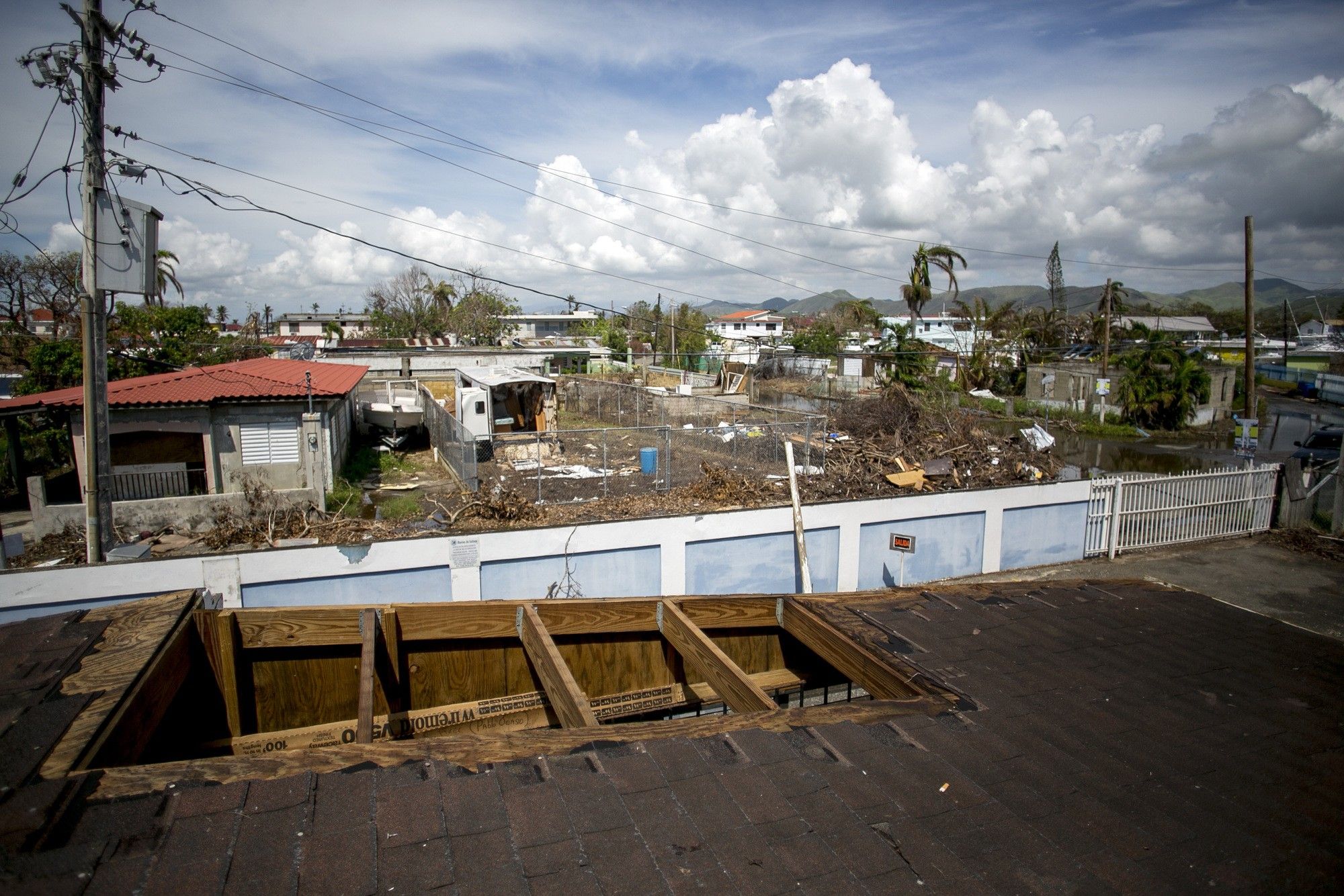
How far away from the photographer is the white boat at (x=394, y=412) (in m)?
26.1

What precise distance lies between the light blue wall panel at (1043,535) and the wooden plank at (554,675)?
11.0 meters

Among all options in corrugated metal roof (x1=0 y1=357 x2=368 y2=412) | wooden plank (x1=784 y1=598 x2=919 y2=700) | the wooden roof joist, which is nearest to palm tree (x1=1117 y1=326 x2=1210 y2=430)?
corrugated metal roof (x1=0 y1=357 x2=368 y2=412)

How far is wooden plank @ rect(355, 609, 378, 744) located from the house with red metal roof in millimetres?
12421

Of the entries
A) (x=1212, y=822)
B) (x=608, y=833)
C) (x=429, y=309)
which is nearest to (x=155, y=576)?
(x=608, y=833)

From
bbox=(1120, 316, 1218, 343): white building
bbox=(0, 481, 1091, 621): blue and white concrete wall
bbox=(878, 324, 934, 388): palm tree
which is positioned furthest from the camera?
bbox=(1120, 316, 1218, 343): white building

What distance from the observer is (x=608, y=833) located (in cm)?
228

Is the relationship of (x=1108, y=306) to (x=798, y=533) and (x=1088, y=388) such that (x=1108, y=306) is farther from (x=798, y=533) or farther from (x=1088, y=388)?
(x=798, y=533)

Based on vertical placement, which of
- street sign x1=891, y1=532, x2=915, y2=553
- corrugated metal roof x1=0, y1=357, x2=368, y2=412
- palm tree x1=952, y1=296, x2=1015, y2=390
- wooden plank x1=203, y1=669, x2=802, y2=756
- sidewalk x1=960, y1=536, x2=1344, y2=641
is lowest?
sidewalk x1=960, y1=536, x2=1344, y2=641

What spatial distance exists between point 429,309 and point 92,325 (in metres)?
63.2

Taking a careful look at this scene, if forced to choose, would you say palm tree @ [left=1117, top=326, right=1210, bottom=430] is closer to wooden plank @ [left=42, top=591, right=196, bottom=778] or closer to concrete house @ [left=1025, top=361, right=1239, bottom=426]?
concrete house @ [left=1025, top=361, right=1239, bottom=426]

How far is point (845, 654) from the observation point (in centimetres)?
417

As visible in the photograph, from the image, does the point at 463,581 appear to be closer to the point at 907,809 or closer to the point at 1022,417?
the point at 907,809

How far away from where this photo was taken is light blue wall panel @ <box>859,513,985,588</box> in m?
12.1

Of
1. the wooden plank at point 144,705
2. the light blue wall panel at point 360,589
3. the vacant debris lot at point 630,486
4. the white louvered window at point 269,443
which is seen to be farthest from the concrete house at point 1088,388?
the wooden plank at point 144,705
